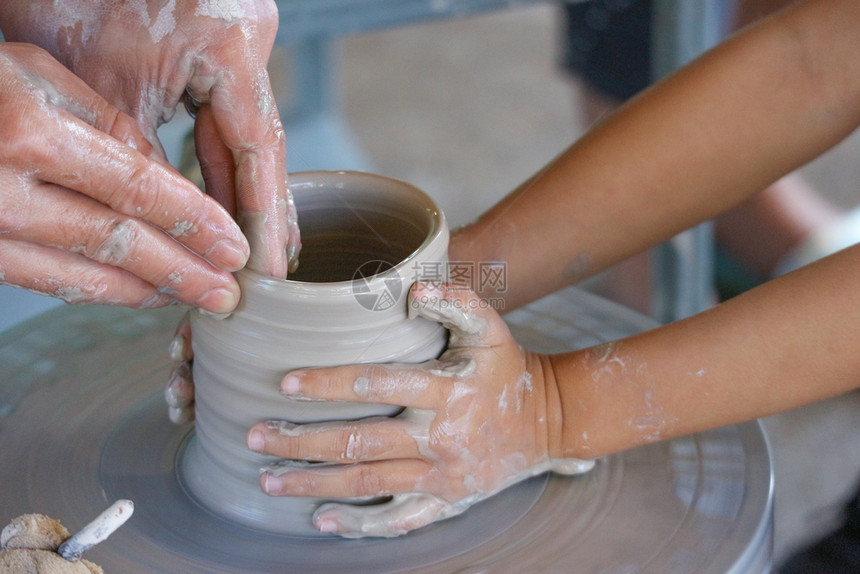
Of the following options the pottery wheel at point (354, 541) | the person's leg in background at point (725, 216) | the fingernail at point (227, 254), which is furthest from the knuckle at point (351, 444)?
the person's leg in background at point (725, 216)

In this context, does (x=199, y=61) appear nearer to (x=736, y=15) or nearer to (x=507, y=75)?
(x=736, y=15)

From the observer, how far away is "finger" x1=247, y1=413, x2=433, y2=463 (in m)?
0.94

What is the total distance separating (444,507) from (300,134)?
1.73 meters

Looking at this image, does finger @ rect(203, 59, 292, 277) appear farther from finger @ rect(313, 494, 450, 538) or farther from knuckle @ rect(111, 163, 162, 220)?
finger @ rect(313, 494, 450, 538)

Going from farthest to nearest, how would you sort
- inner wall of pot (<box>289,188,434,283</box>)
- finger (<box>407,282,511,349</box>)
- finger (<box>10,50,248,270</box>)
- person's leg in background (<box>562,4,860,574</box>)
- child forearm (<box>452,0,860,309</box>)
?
person's leg in background (<box>562,4,860,574</box>), child forearm (<box>452,0,860,309</box>), inner wall of pot (<box>289,188,434,283</box>), finger (<box>407,282,511,349</box>), finger (<box>10,50,248,270</box>)

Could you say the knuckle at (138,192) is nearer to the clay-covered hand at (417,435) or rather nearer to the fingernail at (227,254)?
the fingernail at (227,254)

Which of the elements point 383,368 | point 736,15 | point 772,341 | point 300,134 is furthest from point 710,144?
point 736,15

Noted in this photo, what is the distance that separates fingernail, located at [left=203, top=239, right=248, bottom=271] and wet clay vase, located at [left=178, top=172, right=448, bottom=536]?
28 millimetres

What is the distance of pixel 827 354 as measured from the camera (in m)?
1.02

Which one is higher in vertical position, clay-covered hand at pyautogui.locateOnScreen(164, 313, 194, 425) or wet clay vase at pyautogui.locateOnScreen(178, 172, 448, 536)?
wet clay vase at pyautogui.locateOnScreen(178, 172, 448, 536)

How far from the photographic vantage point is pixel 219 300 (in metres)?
0.91

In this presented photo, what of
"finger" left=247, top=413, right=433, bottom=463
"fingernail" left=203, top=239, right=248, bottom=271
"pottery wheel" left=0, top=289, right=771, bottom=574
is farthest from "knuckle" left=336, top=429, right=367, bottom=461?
"fingernail" left=203, top=239, right=248, bottom=271

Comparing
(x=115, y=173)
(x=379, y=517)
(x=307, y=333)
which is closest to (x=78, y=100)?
(x=115, y=173)

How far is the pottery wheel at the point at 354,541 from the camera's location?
37.1 inches
